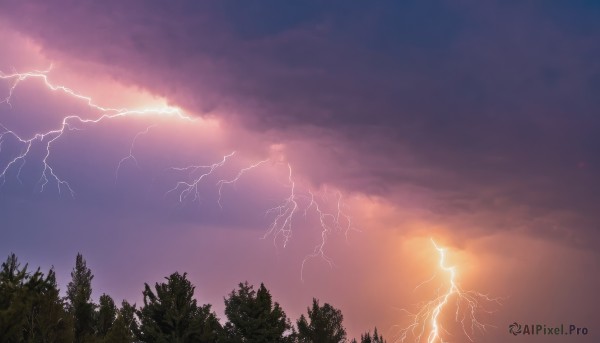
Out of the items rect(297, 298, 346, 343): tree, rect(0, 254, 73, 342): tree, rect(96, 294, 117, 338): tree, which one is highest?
rect(297, 298, 346, 343): tree

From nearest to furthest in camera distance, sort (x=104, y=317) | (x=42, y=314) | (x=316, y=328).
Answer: (x=42, y=314) < (x=104, y=317) < (x=316, y=328)

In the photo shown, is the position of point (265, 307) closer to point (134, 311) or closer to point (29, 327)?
point (134, 311)

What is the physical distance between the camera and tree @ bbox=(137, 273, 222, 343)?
91.4 feet

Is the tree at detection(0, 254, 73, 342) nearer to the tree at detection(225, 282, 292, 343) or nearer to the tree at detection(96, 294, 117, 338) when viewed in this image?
the tree at detection(96, 294, 117, 338)

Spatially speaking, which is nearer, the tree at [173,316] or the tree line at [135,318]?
the tree line at [135,318]

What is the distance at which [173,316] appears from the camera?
1097 inches

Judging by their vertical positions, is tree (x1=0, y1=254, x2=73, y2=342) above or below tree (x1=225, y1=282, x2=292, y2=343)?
below

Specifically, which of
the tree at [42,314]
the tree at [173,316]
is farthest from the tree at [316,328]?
the tree at [42,314]

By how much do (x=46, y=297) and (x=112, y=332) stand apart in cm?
253

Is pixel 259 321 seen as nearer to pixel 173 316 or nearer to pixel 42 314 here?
pixel 173 316

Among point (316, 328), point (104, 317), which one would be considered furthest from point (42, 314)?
point (316, 328)

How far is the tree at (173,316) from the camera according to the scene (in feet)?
91.4

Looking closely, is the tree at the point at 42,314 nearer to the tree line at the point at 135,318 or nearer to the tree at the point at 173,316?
the tree line at the point at 135,318

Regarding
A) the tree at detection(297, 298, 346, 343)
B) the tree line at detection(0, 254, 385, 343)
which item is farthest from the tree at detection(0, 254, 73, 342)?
the tree at detection(297, 298, 346, 343)
